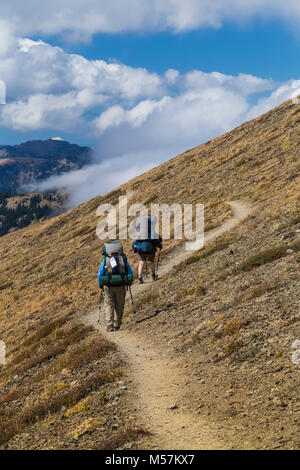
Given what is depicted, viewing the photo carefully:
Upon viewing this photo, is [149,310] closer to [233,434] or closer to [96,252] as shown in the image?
[233,434]

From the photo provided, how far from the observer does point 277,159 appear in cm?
4047

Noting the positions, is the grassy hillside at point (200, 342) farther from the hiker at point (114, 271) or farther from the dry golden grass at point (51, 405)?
the hiker at point (114, 271)

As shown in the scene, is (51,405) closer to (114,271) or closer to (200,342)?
(200,342)

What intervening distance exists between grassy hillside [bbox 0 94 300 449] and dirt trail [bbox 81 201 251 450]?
28cm

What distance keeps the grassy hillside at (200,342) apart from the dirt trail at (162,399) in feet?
0.93

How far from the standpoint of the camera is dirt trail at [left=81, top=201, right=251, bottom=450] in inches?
265

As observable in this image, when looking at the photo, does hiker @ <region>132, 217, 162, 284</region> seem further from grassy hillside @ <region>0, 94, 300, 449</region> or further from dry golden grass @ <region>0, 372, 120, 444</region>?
dry golden grass @ <region>0, 372, 120, 444</region>

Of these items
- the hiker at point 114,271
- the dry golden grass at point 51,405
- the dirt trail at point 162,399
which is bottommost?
the dry golden grass at point 51,405

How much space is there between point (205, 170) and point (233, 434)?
49.0m

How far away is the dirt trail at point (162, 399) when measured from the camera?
6.73 metres

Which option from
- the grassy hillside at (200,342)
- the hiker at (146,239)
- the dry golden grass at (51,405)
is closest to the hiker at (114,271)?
the grassy hillside at (200,342)

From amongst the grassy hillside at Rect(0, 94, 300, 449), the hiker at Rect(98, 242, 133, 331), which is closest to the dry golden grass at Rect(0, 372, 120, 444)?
the grassy hillside at Rect(0, 94, 300, 449)

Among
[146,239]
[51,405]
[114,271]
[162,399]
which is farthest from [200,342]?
[146,239]
